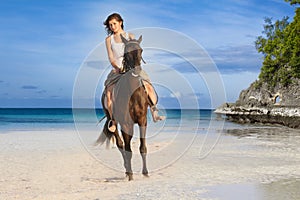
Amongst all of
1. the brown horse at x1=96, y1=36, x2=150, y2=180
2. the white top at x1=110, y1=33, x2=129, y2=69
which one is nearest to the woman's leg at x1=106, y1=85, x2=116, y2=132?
Result: the brown horse at x1=96, y1=36, x2=150, y2=180

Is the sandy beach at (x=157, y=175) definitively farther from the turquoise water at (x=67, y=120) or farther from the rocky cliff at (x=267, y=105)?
the rocky cliff at (x=267, y=105)

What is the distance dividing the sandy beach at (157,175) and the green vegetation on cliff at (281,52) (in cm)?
2707

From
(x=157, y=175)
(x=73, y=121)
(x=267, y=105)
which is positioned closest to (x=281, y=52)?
(x=267, y=105)

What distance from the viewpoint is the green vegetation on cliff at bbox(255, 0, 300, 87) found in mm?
36188

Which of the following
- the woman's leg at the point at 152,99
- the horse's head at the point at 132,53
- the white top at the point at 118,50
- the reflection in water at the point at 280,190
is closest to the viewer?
the reflection in water at the point at 280,190

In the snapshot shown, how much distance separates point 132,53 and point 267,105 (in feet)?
131

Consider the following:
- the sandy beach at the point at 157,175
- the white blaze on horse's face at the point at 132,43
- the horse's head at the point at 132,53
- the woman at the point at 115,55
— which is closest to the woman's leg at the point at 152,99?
the woman at the point at 115,55

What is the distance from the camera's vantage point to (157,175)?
25.6ft

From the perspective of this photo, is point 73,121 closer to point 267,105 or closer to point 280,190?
point 267,105

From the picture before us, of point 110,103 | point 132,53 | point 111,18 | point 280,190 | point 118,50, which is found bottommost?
point 280,190

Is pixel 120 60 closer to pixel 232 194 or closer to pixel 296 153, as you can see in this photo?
pixel 232 194

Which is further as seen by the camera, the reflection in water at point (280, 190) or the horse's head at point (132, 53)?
the horse's head at point (132, 53)

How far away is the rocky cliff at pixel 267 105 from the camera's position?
3306 cm

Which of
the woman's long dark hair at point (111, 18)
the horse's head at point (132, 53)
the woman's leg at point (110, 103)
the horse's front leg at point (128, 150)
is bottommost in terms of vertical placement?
the horse's front leg at point (128, 150)
